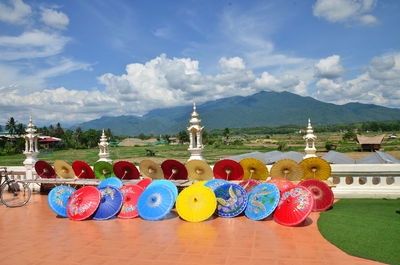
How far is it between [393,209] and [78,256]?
245 inches

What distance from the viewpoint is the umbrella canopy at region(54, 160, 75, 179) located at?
10.1 meters

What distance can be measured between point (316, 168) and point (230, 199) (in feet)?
8.51

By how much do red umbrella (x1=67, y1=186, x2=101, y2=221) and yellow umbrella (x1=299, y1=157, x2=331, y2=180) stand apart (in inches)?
201

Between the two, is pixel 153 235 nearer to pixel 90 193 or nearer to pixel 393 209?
pixel 90 193

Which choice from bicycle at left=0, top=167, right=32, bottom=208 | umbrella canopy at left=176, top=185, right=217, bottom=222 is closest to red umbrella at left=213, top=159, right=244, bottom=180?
umbrella canopy at left=176, top=185, right=217, bottom=222

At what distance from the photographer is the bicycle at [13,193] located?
29.6 feet

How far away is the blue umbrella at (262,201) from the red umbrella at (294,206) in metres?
0.14

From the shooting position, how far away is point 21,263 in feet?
15.6

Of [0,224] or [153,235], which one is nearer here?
[153,235]

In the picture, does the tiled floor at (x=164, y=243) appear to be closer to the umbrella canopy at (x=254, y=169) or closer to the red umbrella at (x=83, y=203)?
the red umbrella at (x=83, y=203)

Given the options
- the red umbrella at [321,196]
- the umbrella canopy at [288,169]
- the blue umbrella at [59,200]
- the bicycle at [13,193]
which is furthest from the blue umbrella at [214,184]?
the bicycle at [13,193]

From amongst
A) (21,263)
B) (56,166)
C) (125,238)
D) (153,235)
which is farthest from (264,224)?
(56,166)

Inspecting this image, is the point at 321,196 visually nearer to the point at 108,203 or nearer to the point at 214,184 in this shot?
the point at 214,184

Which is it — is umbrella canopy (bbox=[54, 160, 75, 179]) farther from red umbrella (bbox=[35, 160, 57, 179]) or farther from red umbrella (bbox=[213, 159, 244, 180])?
red umbrella (bbox=[213, 159, 244, 180])
